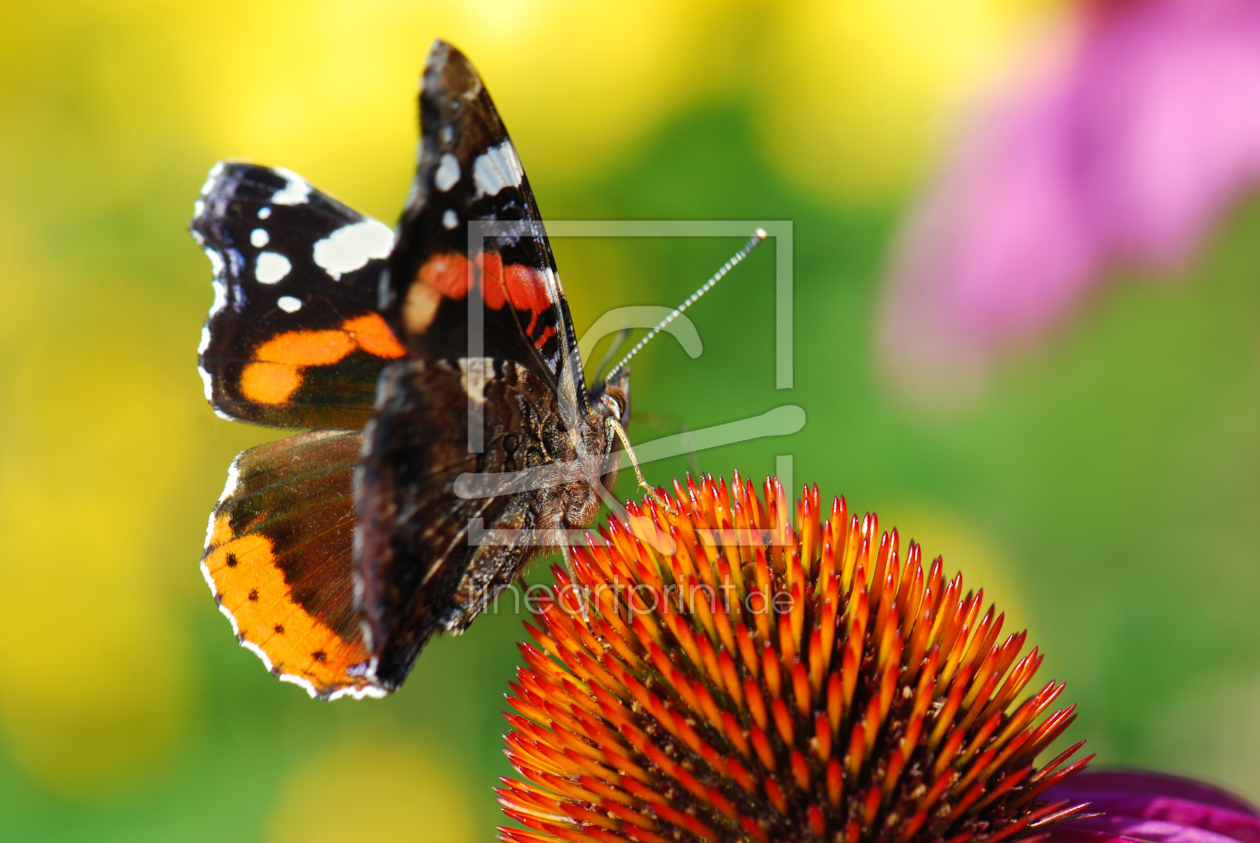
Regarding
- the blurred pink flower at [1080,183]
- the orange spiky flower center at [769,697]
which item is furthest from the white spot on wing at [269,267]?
the blurred pink flower at [1080,183]

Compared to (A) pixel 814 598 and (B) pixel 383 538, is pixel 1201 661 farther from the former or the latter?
(B) pixel 383 538

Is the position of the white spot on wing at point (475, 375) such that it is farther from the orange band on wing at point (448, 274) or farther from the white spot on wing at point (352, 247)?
the white spot on wing at point (352, 247)

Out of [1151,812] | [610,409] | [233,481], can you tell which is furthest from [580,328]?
[1151,812]

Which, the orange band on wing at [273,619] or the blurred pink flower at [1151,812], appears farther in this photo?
the orange band on wing at [273,619]

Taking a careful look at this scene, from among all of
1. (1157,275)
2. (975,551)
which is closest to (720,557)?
(975,551)

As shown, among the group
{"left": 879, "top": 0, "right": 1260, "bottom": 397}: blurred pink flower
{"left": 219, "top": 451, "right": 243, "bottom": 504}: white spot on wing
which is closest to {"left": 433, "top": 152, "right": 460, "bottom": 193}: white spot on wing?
{"left": 219, "top": 451, "right": 243, "bottom": 504}: white spot on wing

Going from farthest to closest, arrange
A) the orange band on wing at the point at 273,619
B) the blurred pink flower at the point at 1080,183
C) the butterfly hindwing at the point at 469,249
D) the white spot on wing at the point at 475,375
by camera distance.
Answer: the blurred pink flower at the point at 1080,183 < the orange band on wing at the point at 273,619 < the white spot on wing at the point at 475,375 < the butterfly hindwing at the point at 469,249

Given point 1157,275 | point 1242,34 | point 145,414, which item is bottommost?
point 145,414
